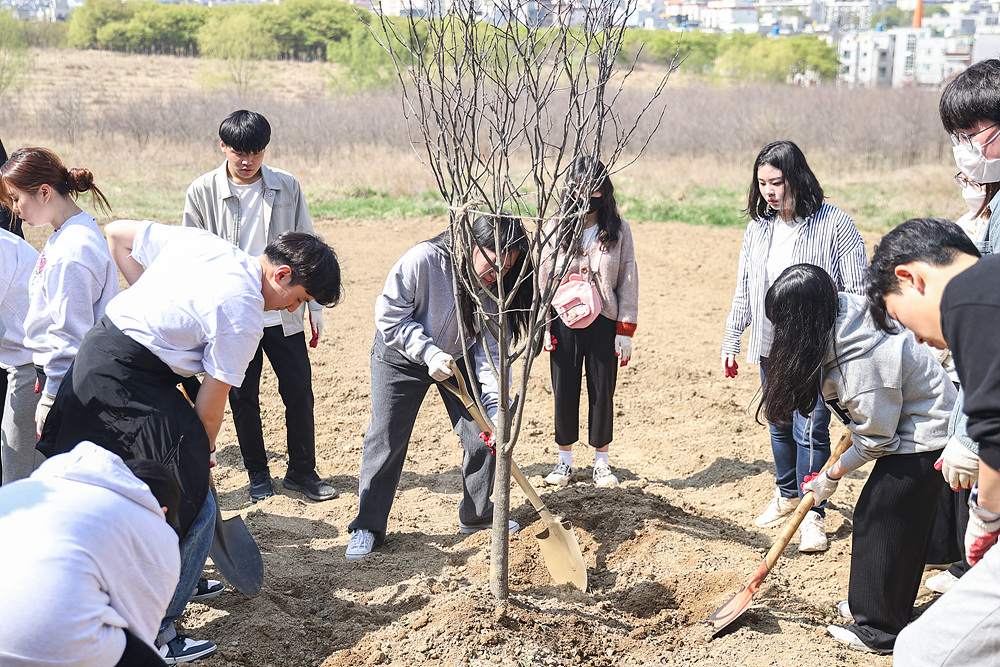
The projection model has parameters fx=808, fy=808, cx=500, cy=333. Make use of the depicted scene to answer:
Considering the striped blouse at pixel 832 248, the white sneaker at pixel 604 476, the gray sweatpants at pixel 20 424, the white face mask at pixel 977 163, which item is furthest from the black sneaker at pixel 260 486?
the white face mask at pixel 977 163

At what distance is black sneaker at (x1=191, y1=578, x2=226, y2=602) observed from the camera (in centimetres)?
340

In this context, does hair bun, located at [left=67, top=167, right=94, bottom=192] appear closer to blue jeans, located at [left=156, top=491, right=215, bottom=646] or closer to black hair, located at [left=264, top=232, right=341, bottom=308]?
black hair, located at [left=264, top=232, right=341, bottom=308]

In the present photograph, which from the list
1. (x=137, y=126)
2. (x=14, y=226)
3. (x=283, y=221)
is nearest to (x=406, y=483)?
(x=283, y=221)

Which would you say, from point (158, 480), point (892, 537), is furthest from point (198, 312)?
point (892, 537)

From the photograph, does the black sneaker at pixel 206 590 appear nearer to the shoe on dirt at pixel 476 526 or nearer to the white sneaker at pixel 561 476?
the shoe on dirt at pixel 476 526

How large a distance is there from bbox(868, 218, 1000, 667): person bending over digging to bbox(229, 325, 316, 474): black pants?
2945mm

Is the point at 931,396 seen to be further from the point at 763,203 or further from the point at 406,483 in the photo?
the point at 406,483

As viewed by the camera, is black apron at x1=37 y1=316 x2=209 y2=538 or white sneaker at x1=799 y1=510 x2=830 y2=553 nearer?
black apron at x1=37 y1=316 x2=209 y2=538

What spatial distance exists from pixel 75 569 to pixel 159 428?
1.12 metres

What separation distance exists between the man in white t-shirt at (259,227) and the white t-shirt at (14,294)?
911 mm

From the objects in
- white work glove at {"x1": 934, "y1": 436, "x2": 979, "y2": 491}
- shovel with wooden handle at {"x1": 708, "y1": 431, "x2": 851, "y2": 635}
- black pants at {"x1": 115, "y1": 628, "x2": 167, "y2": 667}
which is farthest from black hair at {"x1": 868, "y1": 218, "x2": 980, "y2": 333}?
black pants at {"x1": 115, "y1": 628, "x2": 167, "y2": 667}

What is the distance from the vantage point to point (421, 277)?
11.4 ft

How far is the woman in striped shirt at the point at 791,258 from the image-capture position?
3.75m

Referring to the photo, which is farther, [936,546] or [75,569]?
[936,546]
